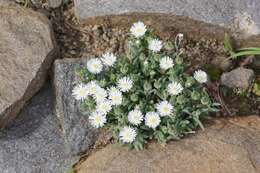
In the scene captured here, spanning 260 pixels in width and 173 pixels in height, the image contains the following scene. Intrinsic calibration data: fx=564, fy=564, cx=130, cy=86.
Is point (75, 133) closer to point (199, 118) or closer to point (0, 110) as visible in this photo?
point (0, 110)

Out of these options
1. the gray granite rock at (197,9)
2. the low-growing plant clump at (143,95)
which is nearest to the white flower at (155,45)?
the low-growing plant clump at (143,95)

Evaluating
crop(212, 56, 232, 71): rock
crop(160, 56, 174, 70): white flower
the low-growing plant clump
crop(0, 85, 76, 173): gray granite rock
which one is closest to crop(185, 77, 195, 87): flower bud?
the low-growing plant clump

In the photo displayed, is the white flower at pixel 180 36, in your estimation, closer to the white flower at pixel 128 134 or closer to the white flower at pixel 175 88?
the white flower at pixel 175 88

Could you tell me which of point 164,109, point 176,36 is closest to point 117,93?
point 164,109

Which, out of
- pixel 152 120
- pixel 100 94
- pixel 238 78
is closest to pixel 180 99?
pixel 152 120

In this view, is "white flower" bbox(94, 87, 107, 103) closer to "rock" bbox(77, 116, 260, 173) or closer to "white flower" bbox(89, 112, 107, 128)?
"white flower" bbox(89, 112, 107, 128)

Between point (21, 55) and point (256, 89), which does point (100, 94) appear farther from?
point (256, 89)
